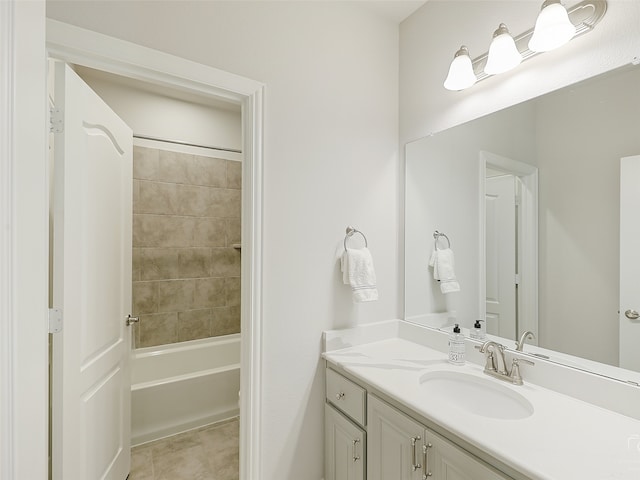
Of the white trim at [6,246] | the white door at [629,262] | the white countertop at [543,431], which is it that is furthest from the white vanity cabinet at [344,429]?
the white trim at [6,246]

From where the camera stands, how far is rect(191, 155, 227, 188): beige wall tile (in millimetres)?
2875

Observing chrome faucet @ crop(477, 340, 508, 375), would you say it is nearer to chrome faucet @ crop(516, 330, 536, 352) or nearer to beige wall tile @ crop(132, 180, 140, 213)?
chrome faucet @ crop(516, 330, 536, 352)

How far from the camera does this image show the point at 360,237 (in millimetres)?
1791

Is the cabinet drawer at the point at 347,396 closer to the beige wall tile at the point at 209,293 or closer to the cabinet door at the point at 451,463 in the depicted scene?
the cabinet door at the point at 451,463

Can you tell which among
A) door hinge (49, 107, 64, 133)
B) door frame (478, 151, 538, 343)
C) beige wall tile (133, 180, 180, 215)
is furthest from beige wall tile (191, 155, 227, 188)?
door frame (478, 151, 538, 343)

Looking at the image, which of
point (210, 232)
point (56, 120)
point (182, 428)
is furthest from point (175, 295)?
point (56, 120)

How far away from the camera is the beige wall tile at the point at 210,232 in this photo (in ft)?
9.43

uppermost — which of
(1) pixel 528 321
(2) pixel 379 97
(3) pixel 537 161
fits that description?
(2) pixel 379 97

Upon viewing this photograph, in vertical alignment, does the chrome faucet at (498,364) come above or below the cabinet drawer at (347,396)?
above

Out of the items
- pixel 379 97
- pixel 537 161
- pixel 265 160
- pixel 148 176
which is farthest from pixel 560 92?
pixel 148 176

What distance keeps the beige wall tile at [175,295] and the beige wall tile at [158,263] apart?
0.07 metres

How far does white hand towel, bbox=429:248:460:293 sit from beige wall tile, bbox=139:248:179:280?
6.82ft

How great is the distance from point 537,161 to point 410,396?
106cm

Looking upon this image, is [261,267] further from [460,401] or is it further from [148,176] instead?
[148,176]
